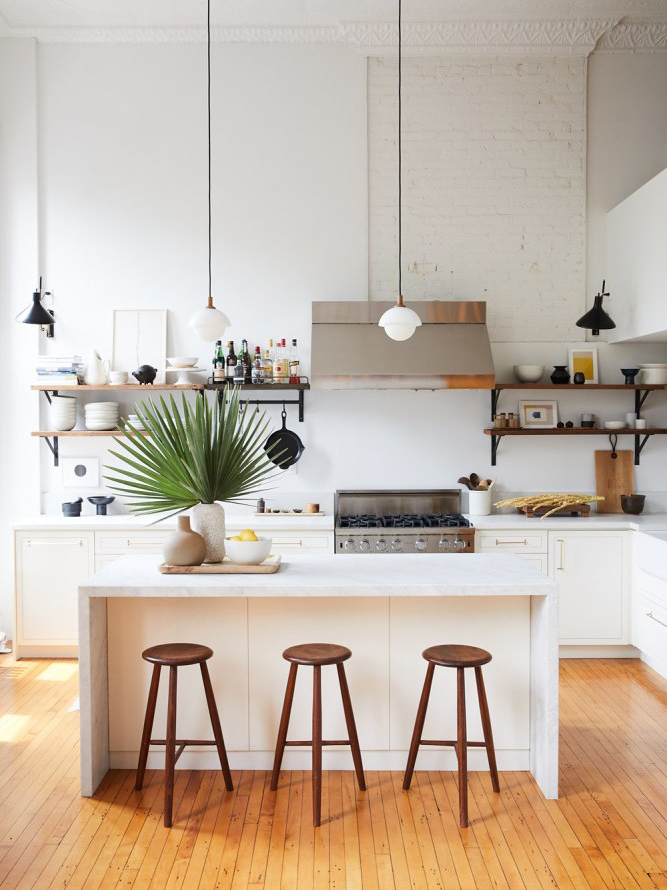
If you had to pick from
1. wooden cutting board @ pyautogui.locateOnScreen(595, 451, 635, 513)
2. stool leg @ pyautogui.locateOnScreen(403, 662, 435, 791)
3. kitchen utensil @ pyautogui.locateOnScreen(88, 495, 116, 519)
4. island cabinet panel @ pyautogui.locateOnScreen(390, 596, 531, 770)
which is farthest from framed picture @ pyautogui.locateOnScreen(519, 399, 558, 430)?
kitchen utensil @ pyautogui.locateOnScreen(88, 495, 116, 519)

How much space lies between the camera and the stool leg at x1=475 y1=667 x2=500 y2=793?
133 inches

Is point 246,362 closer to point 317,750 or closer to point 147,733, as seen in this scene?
point 147,733

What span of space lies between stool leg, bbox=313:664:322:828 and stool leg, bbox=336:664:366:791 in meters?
0.12

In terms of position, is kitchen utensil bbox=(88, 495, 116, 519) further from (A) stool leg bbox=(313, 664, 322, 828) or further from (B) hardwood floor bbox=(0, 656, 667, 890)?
(A) stool leg bbox=(313, 664, 322, 828)

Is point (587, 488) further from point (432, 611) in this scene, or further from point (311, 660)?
point (311, 660)

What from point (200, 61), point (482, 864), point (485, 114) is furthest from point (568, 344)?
point (482, 864)

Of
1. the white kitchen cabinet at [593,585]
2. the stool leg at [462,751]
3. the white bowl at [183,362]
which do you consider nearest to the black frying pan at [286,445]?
the white bowl at [183,362]

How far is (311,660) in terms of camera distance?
326 centimetres

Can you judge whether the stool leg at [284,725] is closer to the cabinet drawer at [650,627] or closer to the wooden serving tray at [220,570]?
the wooden serving tray at [220,570]

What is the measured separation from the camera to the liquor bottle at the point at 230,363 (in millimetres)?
5747

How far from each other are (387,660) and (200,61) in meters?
4.58

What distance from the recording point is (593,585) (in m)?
5.34

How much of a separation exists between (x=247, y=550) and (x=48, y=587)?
2.32 meters

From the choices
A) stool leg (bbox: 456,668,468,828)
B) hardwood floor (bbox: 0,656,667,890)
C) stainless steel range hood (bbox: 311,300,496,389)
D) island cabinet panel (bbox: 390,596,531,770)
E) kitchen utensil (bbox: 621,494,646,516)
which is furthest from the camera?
kitchen utensil (bbox: 621,494,646,516)
